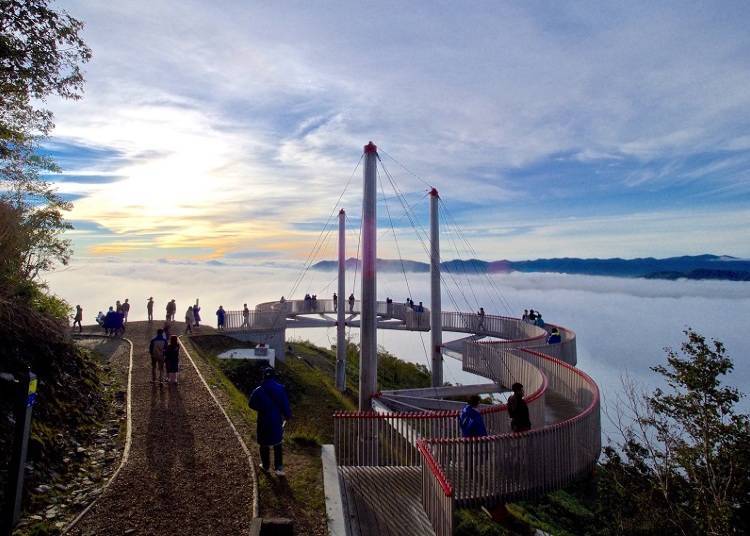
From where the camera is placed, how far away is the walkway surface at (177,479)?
6707mm

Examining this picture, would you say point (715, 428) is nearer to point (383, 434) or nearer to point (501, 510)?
point (501, 510)

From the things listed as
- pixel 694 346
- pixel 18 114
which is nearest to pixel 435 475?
pixel 694 346

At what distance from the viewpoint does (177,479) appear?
8.05 metres

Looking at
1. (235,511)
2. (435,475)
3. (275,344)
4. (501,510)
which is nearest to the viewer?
(235,511)

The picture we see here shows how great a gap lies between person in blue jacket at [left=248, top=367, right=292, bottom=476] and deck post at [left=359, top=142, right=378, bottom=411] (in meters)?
5.65

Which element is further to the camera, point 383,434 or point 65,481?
point 383,434

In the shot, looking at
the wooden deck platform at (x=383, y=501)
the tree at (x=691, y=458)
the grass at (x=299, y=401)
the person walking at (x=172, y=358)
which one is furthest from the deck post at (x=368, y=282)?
the tree at (x=691, y=458)

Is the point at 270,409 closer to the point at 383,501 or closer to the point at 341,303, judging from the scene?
the point at 383,501

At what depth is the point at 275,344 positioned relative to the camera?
2948 cm

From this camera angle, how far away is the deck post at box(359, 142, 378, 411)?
13.9 metres

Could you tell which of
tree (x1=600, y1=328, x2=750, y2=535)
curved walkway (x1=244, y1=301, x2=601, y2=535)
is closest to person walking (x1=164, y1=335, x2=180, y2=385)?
curved walkway (x1=244, y1=301, x2=601, y2=535)

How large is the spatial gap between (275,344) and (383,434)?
804 inches

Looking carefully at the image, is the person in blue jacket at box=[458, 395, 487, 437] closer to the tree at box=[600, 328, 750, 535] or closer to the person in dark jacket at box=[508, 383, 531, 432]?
the person in dark jacket at box=[508, 383, 531, 432]

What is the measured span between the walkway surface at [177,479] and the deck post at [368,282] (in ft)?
14.5
